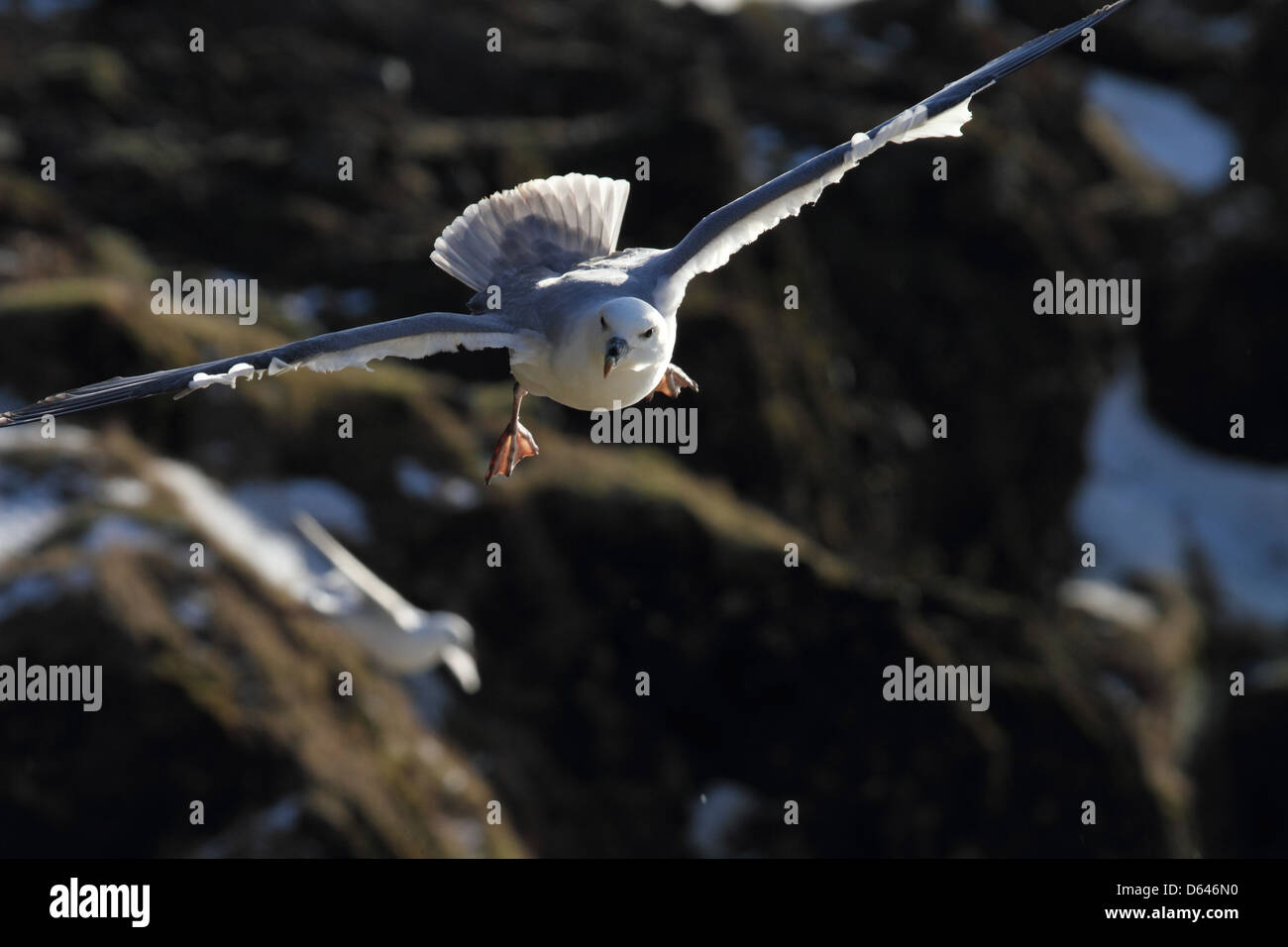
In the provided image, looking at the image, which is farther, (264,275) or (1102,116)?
(1102,116)

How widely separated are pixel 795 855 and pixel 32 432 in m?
11.0

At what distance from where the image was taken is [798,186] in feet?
35.6

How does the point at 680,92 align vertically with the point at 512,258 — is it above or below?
above

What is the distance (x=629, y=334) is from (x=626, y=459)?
1816 cm

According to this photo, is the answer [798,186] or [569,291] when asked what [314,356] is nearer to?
[569,291]

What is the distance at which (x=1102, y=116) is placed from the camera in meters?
55.5

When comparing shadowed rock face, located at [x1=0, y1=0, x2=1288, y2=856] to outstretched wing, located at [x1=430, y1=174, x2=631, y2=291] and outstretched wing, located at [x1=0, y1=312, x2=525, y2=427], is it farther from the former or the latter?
outstretched wing, located at [x1=0, y1=312, x2=525, y2=427]

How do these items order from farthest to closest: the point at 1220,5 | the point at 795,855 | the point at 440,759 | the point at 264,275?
the point at 1220,5 → the point at 264,275 → the point at 795,855 → the point at 440,759

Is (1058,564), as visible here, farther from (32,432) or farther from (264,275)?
(32,432)

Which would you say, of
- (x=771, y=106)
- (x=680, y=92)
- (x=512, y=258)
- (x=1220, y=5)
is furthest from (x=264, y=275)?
(x=1220, y=5)

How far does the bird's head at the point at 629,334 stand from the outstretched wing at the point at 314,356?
2.33 feet

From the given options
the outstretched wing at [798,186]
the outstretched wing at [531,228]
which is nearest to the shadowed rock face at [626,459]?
the outstretched wing at [531,228]

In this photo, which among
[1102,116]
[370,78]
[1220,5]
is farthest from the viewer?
[1220,5]

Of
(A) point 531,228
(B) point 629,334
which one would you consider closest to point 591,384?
(B) point 629,334
